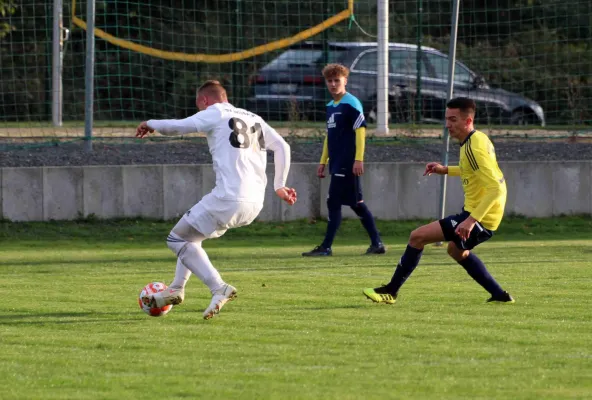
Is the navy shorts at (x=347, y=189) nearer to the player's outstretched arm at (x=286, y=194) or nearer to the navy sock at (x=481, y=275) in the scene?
the navy sock at (x=481, y=275)

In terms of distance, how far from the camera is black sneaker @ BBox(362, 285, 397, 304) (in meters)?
9.06

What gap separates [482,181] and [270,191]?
7695 millimetres

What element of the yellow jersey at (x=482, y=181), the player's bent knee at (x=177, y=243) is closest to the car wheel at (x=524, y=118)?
the yellow jersey at (x=482, y=181)

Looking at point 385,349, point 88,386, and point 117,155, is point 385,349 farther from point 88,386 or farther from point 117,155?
point 117,155

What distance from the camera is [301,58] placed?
19016mm

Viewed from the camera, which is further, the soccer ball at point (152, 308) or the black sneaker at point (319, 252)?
the black sneaker at point (319, 252)

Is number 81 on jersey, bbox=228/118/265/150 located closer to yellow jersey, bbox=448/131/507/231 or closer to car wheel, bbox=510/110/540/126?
yellow jersey, bbox=448/131/507/231

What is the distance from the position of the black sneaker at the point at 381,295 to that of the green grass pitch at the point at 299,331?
61mm

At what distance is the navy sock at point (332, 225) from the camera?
1328 centimetres

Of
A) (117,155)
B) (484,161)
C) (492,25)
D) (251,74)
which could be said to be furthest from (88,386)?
(492,25)

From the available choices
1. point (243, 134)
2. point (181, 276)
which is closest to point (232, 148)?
point (243, 134)

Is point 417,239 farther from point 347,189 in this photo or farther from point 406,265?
point 347,189

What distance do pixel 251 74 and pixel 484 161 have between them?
405 inches

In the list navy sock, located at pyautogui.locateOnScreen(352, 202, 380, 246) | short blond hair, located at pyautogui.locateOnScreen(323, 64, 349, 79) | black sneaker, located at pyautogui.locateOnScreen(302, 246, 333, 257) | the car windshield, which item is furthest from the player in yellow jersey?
the car windshield
